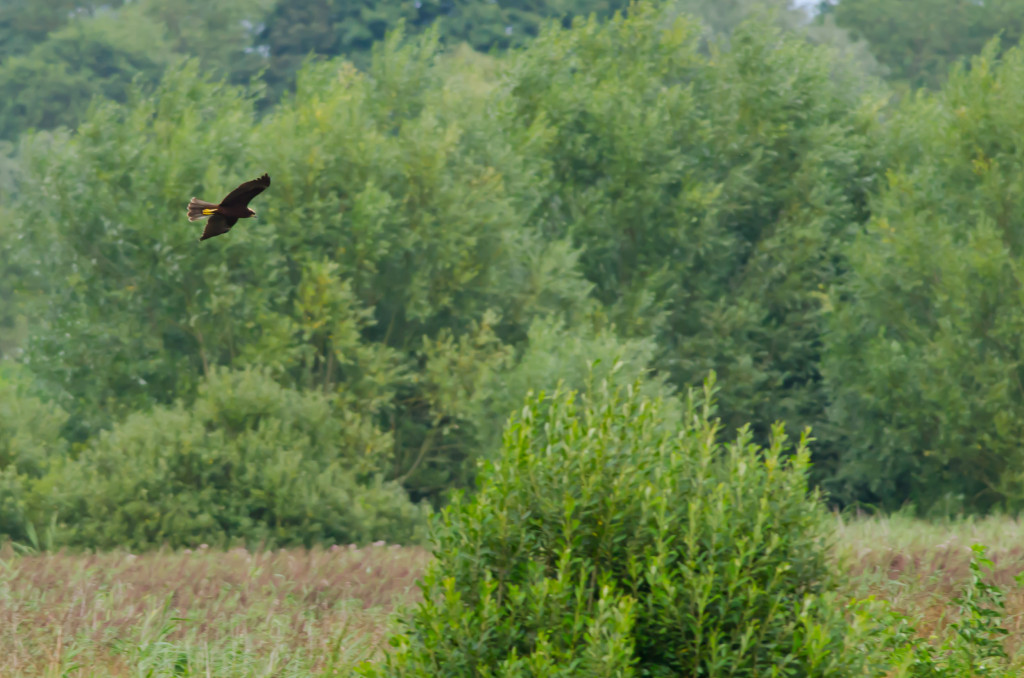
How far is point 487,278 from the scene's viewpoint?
20641 millimetres

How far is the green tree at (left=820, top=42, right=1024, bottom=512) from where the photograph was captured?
1938 cm

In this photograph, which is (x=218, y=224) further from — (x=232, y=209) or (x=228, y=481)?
(x=228, y=481)

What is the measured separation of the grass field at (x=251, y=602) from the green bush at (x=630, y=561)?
1171mm

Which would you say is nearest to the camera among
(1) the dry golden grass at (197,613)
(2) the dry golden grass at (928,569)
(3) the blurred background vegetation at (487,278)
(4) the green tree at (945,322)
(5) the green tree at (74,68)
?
(1) the dry golden grass at (197,613)

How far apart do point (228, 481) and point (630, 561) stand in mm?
13396

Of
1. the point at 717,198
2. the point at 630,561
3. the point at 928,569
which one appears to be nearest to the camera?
the point at 630,561

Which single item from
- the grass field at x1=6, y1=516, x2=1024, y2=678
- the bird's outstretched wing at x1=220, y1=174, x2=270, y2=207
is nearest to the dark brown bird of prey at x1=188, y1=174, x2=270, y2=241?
the bird's outstretched wing at x1=220, y1=174, x2=270, y2=207

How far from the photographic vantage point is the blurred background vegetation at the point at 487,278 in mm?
17812

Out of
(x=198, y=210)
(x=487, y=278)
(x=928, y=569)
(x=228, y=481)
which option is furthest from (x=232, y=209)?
(x=487, y=278)

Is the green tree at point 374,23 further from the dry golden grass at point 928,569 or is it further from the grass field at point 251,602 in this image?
the dry golden grass at point 928,569

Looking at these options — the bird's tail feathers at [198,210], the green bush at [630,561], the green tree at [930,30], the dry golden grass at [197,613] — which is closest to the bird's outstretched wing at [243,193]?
the bird's tail feathers at [198,210]

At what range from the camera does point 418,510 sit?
1867 cm

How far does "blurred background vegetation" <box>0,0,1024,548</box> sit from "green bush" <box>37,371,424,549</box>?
2.2 inches

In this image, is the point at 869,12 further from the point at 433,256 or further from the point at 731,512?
the point at 731,512
